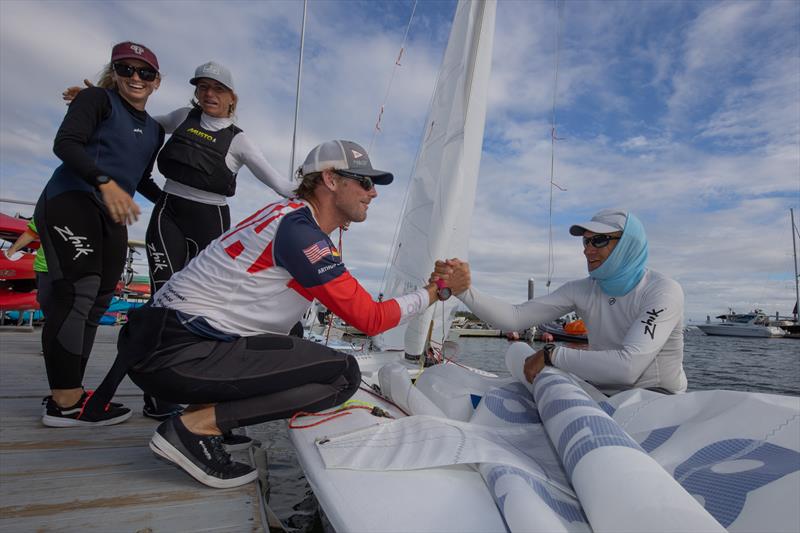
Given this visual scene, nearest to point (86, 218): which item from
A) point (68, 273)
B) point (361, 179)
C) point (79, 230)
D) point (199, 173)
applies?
point (79, 230)

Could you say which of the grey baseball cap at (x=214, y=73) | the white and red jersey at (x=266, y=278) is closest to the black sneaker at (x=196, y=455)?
the white and red jersey at (x=266, y=278)

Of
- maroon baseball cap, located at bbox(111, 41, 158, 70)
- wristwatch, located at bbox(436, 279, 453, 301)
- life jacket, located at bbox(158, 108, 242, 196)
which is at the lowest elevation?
wristwatch, located at bbox(436, 279, 453, 301)

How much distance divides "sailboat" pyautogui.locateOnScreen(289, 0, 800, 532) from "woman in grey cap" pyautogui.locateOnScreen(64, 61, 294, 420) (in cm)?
130

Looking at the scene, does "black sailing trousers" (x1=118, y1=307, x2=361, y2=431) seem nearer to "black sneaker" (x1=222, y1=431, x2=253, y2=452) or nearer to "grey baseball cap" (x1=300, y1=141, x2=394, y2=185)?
"black sneaker" (x1=222, y1=431, x2=253, y2=452)

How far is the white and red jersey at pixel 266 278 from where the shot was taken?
5.31 ft

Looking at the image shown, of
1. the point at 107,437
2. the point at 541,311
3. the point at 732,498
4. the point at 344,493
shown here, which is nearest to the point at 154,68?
the point at 107,437

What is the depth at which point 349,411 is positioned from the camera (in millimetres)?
1875

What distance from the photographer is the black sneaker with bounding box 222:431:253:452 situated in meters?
2.13

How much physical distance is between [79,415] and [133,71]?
185cm

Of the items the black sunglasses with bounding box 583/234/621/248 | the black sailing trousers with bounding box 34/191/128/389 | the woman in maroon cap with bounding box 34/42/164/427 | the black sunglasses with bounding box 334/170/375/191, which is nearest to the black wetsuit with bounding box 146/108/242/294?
the woman in maroon cap with bounding box 34/42/164/427

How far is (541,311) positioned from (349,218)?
1.64m

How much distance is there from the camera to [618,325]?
254cm

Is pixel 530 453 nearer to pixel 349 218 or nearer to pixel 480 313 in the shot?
pixel 349 218

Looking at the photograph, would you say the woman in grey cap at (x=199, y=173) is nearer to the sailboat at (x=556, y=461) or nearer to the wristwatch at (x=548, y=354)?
the sailboat at (x=556, y=461)
